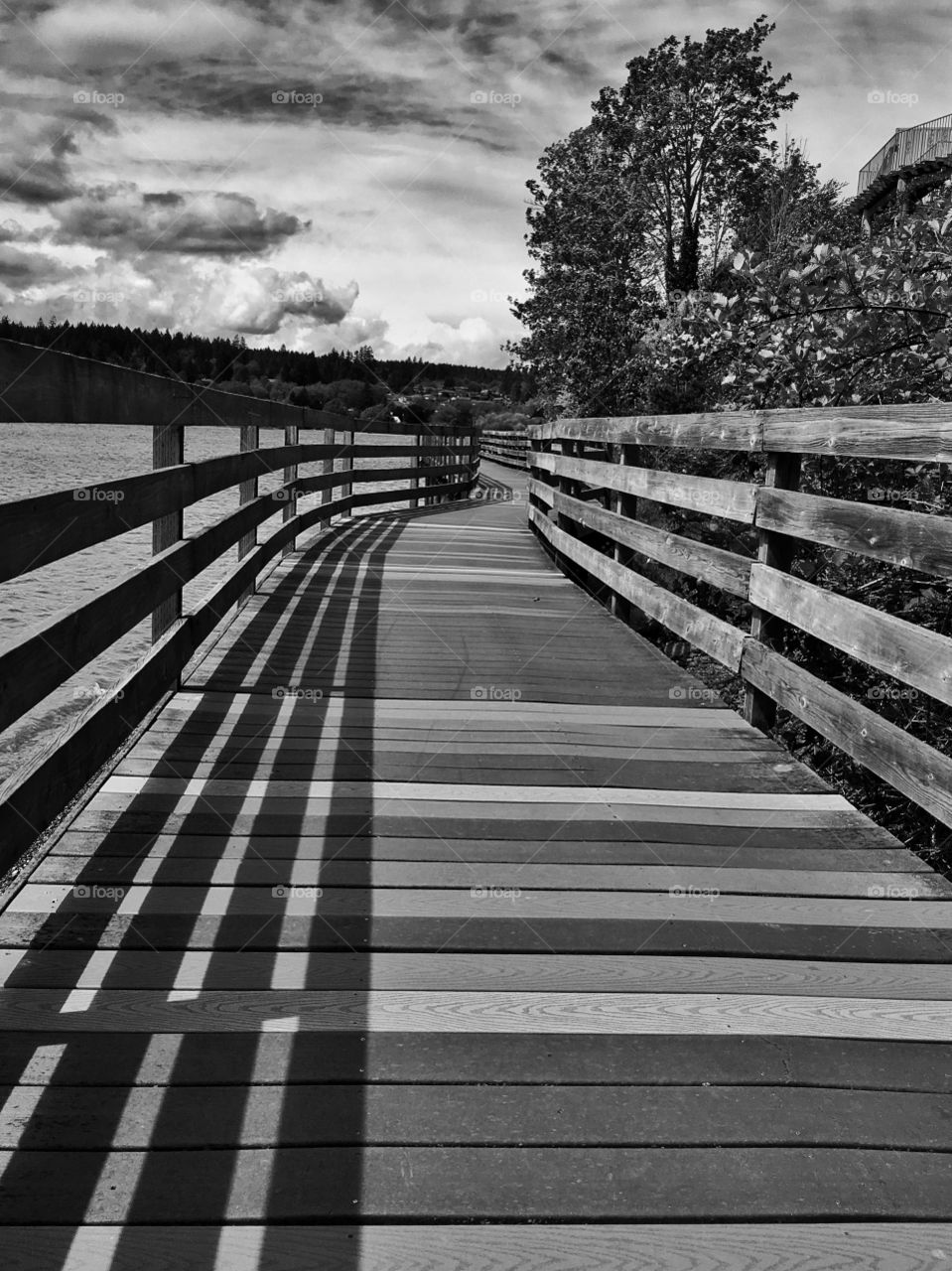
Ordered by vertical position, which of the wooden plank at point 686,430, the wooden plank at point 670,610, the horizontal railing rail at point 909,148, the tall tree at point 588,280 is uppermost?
the horizontal railing rail at point 909,148

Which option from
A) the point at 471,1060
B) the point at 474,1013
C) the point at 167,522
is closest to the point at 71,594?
the point at 167,522

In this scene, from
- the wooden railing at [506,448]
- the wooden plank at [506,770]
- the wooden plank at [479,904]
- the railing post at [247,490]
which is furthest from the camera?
the wooden railing at [506,448]

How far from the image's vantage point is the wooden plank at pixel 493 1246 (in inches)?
63.9

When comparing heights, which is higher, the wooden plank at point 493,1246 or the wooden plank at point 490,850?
the wooden plank at point 490,850

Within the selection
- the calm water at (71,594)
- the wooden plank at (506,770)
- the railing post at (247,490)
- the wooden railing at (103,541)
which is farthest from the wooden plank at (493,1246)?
the railing post at (247,490)

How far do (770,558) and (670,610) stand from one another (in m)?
1.34

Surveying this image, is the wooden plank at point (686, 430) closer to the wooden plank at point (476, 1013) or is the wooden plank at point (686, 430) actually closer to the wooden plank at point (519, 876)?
the wooden plank at point (519, 876)

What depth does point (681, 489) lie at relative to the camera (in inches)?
213

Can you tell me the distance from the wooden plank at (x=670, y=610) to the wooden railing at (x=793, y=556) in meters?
0.01

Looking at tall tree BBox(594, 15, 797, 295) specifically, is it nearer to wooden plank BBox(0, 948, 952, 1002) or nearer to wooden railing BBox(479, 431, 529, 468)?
wooden railing BBox(479, 431, 529, 468)

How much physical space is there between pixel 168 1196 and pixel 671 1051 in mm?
952

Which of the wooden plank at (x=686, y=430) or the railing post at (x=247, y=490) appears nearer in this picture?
the wooden plank at (x=686, y=430)

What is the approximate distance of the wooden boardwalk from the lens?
1.73 meters

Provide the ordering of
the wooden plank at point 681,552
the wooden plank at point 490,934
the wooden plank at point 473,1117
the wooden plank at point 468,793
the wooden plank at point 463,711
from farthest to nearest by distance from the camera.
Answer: the wooden plank at point 681,552 → the wooden plank at point 463,711 → the wooden plank at point 468,793 → the wooden plank at point 490,934 → the wooden plank at point 473,1117
